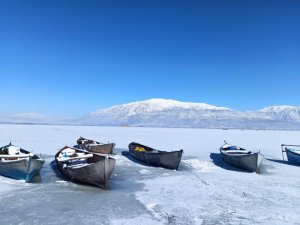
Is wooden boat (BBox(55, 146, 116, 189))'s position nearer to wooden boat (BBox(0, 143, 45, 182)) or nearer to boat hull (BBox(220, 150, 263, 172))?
wooden boat (BBox(0, 143, 45, 182))

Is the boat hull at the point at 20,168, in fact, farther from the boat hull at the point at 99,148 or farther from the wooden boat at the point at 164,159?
the boat hull at the point at 99,148

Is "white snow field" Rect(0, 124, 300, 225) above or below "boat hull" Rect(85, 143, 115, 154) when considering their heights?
below

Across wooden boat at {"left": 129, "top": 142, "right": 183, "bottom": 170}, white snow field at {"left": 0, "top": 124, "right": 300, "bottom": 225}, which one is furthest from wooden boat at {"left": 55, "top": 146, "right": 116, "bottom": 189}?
wooden boat at {"left": 129, "top": 142, "right": 183, "bottom": 170}

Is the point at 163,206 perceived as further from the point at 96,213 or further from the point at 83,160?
the point at 83,160

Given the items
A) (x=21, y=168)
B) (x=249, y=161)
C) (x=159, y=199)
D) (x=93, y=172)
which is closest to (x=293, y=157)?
(x=249, y=161)

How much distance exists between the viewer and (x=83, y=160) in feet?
57.4

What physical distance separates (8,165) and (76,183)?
3543mm

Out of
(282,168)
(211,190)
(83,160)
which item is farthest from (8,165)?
(282,168)

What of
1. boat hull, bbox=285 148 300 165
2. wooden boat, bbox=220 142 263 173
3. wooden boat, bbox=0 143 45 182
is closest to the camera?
wooden boat, bbox=0 143 45 182

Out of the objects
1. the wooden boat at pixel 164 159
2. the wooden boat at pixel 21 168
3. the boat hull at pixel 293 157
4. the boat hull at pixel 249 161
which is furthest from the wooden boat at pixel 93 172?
the boat hull at pixel 293 157

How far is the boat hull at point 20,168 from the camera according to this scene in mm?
13766

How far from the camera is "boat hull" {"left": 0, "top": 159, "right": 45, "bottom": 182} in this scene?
13.8 m

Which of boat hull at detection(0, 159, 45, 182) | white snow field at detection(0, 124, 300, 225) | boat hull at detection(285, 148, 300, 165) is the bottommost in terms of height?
white snow field at detection(0, 124, 300, 225)

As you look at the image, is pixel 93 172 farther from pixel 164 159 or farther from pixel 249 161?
pixel 249 161
